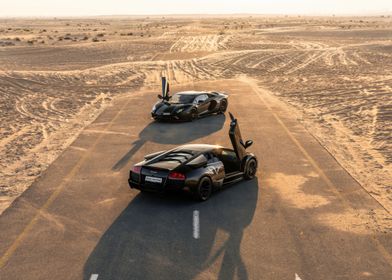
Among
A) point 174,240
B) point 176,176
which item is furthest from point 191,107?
point 174,240

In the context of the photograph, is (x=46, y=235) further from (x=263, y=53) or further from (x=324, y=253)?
(x=263, y=53)

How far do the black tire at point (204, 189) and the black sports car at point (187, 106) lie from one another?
9654 mm

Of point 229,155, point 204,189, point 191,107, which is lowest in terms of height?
point 191,107

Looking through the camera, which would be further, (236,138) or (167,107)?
(167,107)

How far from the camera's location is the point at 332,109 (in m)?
23.8

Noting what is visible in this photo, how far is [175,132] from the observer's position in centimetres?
1939

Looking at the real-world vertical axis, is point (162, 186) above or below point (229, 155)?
below

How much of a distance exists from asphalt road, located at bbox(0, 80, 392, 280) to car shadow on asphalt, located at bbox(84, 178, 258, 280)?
0.9 inches

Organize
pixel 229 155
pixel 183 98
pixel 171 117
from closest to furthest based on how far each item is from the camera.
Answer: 1. pixel 229 155
2. pixel 171 117
3. pixel 183 98

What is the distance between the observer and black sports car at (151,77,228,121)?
21.1m

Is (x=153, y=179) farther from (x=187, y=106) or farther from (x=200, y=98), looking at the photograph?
(x=200, y=98)

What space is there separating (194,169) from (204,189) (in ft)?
1.87

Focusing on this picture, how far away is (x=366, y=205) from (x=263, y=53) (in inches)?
1544

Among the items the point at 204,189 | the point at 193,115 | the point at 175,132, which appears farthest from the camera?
the point at 193,115
